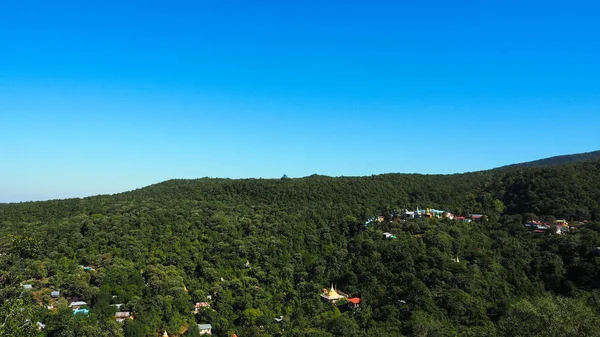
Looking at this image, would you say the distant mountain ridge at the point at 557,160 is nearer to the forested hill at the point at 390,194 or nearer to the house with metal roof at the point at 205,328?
the forested hill at the point at 390,194

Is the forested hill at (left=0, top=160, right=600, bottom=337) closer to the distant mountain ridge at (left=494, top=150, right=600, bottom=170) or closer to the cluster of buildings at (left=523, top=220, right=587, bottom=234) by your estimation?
the cluster of buildings at (left=523, top=220, right=587, bottom=234)

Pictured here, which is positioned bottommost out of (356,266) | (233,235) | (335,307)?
(335,307)

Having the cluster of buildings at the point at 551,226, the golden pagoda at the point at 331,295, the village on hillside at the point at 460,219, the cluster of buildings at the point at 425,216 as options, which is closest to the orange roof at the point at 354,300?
the golden pagoda at the point at 331,295

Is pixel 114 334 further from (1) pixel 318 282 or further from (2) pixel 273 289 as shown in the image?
(1) pixel 318 282

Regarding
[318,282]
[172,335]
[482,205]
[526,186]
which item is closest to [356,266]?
[318,282]

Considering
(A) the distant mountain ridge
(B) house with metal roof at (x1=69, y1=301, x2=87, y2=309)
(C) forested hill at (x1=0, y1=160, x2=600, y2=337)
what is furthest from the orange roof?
(A) the distant mountain ridge

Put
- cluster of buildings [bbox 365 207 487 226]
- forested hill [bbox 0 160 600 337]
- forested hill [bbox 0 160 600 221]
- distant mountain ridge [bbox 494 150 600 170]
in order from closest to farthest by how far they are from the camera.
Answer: forested hill [bbox 0 160 600 337]
cluster of buildings [bbox 365 207 487 226]
forested hill [bbox 0 160 600 221]
distant mountain ridge [bbox 494 150 600 170]
